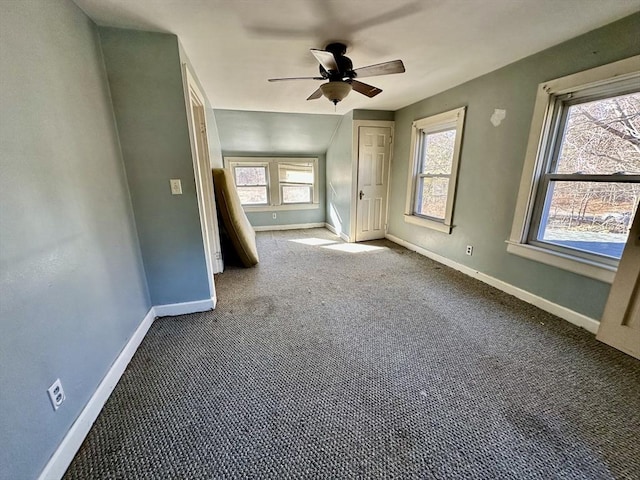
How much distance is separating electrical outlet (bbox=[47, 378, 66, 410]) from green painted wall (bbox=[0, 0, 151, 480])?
0.03 meters

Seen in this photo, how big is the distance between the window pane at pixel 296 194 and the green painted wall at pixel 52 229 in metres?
3.89

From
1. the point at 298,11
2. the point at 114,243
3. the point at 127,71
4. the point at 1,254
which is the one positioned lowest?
the point at 114,243

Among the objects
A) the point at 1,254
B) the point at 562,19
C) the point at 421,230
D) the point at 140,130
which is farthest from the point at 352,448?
the point at 421,230

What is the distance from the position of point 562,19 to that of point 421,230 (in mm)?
2513

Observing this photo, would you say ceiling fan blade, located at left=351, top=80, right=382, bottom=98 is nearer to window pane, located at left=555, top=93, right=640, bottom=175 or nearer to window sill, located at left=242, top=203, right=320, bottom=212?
window pane, located at left=555, top=93, right=640, bottom=175

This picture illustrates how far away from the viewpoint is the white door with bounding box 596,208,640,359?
1.68 metres

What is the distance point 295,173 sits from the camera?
18.2 feet

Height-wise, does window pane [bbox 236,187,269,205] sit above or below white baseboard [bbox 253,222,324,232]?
above

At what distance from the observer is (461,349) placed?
5.94ft

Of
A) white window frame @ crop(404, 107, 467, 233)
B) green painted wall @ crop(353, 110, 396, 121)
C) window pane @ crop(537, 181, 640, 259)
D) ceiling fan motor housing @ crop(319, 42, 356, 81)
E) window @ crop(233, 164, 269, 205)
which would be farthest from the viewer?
window @ crop(233, 164, 269, 205)

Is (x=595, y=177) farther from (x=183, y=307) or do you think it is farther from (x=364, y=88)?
(x=183, y=307)

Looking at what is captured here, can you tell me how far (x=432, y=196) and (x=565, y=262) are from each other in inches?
71.6

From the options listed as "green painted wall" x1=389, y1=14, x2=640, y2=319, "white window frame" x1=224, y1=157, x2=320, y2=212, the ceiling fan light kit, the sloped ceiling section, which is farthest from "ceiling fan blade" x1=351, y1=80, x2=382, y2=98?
"white window frame" x1=224, y1=157, x2=320, y2=212

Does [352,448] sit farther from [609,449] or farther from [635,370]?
[635,370]
